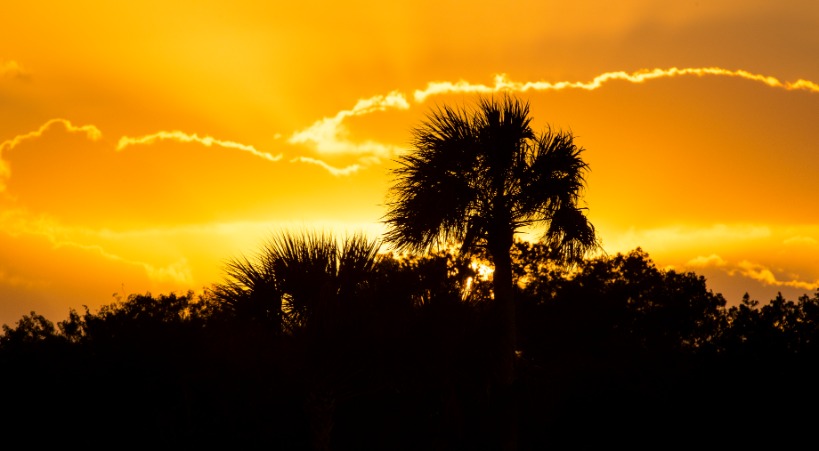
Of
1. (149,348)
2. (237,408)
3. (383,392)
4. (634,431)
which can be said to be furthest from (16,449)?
(634,431)

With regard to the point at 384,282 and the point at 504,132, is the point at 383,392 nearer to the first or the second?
the point at 384,282

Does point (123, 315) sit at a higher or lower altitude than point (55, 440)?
higher

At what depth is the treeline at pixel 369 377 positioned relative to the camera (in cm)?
1867

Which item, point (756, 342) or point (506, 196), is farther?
point (756, 342)

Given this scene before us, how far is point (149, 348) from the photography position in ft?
72.9

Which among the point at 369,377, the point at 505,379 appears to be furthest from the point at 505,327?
the point at 369,377

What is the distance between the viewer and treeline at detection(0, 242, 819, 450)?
1867 centimetres

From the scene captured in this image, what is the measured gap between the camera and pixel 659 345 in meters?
32.2

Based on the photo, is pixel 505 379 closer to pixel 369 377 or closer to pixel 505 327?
pixel 505 327

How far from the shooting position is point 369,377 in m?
19.2

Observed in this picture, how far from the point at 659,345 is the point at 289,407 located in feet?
53.9

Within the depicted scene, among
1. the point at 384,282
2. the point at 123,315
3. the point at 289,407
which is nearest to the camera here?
the point at 384,282

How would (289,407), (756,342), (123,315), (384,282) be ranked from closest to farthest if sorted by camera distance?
(384,282)
(289,407)
(123,315)
(756,342)

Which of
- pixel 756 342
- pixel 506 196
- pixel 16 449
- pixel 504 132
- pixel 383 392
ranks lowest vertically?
pixel 16 449
